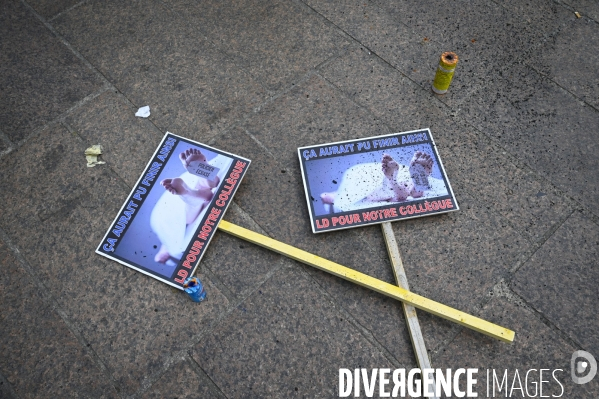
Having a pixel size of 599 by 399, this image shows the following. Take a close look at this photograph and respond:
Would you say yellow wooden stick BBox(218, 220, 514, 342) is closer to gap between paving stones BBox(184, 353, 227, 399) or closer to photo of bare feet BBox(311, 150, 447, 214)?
photo of bare feet BBox(311, 150, 447, 214)

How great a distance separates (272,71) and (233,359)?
5.66ft

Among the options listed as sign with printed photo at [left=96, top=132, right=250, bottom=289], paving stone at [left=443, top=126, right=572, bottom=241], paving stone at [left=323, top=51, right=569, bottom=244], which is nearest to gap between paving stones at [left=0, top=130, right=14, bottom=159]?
sign with printed photo at [left=96, top=132, right=250, bottom=289]

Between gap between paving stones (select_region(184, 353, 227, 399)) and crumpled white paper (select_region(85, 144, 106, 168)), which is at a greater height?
crumpled white paper (select_region(85, 144, 106, 168))

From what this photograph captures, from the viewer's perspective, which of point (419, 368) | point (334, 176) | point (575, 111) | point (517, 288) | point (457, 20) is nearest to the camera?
point (419, 368)

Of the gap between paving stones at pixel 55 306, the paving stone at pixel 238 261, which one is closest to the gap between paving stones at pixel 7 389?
the gap between paving stones at pixel 55 306

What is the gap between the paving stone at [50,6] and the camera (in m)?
3.18

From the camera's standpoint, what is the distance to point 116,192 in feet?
8.11

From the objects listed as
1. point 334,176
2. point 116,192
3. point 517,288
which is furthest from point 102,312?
point 517,288

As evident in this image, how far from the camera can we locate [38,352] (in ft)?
6.82

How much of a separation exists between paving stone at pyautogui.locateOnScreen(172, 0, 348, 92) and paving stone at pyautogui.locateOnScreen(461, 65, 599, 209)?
1.02m

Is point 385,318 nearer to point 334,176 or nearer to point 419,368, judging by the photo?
point 419,368

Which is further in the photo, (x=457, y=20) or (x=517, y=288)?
(x=457, y=20)

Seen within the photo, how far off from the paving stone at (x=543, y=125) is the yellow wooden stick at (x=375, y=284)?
953 millimetres

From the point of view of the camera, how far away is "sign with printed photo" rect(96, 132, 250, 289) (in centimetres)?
225
